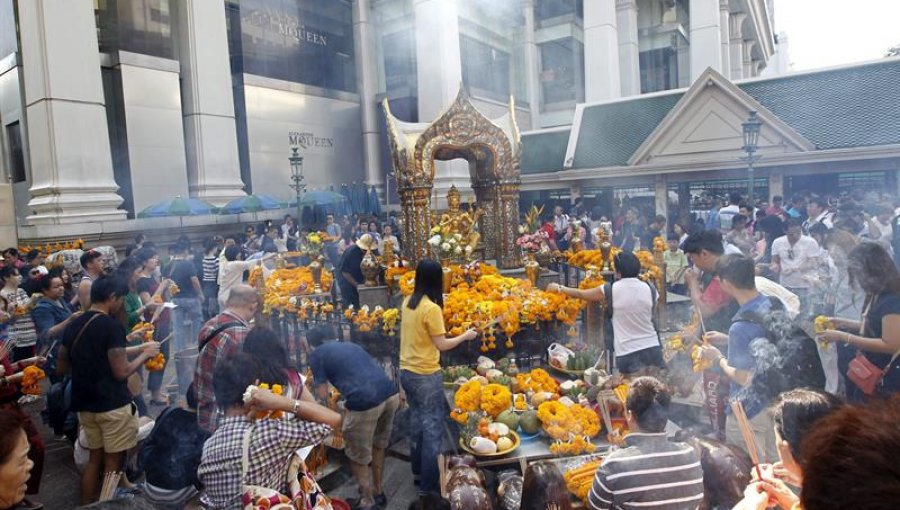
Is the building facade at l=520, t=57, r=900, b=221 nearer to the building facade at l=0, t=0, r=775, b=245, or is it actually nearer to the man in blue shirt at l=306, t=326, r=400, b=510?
the building facade at l=0, t=0, r=775, b=245

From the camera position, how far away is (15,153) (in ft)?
52.2

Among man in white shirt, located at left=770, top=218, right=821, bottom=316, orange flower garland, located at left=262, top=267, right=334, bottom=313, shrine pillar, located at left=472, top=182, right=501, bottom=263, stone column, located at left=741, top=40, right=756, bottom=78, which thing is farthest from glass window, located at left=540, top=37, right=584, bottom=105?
man in white shirt, located at left=770, top=218, right=821, bottom=316

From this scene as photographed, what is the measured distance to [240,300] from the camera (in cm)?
387

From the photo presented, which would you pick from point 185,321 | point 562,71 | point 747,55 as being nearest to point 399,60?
point 562,71

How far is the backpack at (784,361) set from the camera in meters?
3.22

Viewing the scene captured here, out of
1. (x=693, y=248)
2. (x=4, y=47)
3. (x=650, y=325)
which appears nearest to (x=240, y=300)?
(x=650, y=325)

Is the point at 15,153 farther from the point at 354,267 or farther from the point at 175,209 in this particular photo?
the point at 354,267

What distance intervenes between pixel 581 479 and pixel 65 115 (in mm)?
14460

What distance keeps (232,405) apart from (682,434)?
2568 mm

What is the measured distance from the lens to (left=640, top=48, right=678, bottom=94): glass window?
31.2m

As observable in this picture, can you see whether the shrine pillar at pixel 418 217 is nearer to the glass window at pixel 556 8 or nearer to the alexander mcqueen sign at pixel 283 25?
the alexander mcqueen sign at pixel 283 25

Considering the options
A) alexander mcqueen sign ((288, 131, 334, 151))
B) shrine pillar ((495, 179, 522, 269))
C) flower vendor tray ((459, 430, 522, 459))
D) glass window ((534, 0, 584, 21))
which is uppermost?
glass window ((534, 0, 584, 21))

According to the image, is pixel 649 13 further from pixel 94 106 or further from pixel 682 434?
pixel 682 434

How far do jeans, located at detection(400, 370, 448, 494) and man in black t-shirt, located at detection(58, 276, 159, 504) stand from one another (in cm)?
202
